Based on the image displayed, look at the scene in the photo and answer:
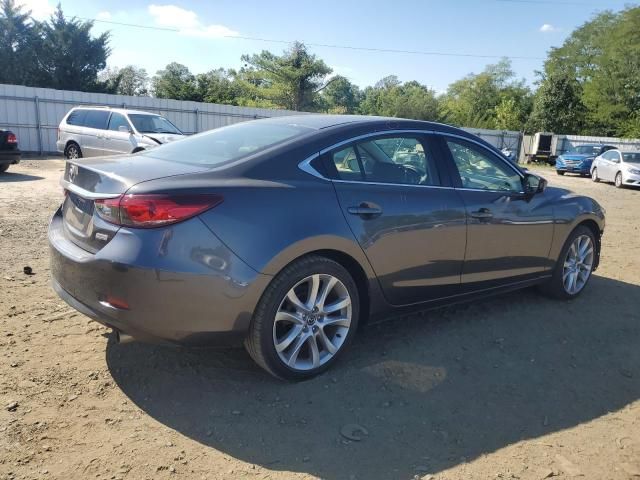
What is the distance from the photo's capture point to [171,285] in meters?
2.69

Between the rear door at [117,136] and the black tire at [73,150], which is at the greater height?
the rear door at [117,136]

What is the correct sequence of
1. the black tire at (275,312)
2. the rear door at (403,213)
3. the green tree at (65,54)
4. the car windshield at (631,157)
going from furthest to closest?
1. the green tree at (65,54)
2. the car windshield at (631,157)
3. the rear door at (403,213)
4. the black tire at (275,312)

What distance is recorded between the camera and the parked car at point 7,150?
→ 39.8ft

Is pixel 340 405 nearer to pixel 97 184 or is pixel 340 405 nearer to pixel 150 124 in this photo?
pixel 97 184

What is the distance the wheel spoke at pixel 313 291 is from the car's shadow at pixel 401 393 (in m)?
0.49

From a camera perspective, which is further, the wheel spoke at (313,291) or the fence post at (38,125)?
the fence post at (38,125)

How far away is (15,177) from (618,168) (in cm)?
1991

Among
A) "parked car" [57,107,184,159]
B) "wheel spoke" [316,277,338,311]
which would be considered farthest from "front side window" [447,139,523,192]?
"parked car" [57,107,184,159]

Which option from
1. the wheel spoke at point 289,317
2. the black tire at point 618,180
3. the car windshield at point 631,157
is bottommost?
the black tire at point 618,180

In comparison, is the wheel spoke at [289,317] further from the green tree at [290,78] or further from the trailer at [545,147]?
the green tree at [290,78]

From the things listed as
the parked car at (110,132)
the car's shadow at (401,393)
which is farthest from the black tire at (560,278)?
the parked car at (110,132)

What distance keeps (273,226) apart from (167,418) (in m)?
1.18

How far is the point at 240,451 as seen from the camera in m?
2.58

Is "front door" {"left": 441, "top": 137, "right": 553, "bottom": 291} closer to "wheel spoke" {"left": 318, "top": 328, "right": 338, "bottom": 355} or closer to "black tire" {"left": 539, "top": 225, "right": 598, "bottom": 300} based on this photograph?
"black tire" {"left": 539, "top": 225, "right": 598, "bottom": 300}
